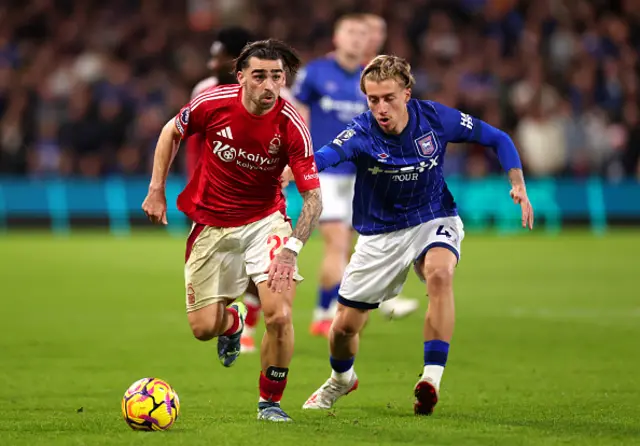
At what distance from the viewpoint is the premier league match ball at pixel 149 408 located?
667 cm

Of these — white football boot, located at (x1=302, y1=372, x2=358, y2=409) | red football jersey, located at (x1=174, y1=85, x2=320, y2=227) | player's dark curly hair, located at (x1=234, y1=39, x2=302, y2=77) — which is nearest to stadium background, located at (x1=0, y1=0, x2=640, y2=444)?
white football boot, located at (x1=302, y1=372, x2=358, y2=409)

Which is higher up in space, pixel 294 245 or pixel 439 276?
pixel 294 245

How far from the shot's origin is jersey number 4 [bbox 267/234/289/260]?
7.56 m

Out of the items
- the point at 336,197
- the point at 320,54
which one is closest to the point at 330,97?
the point at 336,197

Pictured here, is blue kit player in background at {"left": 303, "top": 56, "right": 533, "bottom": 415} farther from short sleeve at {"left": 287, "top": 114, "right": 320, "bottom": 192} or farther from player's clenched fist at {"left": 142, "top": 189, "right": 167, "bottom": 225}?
player's clenched fist at {"left": 142, "top": 189, "right": 167, "bottom": 225}

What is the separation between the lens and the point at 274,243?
759 cm

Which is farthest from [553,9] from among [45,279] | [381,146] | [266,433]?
[266,433]

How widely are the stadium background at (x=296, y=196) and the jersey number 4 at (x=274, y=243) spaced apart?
1.66 m

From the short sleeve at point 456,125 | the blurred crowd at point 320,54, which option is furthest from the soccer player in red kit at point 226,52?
the blurred crowd at point 320,54

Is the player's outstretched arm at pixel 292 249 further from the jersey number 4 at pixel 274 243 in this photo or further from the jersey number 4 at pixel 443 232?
the jersey number 4 at pixel 443 232

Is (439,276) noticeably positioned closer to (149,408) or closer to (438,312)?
(438,312)

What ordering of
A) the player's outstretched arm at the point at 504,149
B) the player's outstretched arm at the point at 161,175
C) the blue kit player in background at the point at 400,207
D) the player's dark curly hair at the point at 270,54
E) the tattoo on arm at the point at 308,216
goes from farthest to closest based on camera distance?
the player's outstretched arm at the point at 504,149 → the blue kit player in background at the point at 400,207 → the player's outstretched arm at the point at 161,175 → the player's dark curly hair at the point at 270,54 → the tattoo on arm at the point at 308,216

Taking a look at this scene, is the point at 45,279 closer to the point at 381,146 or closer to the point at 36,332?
the point at 36,332

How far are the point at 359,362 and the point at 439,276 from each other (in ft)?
8.30
